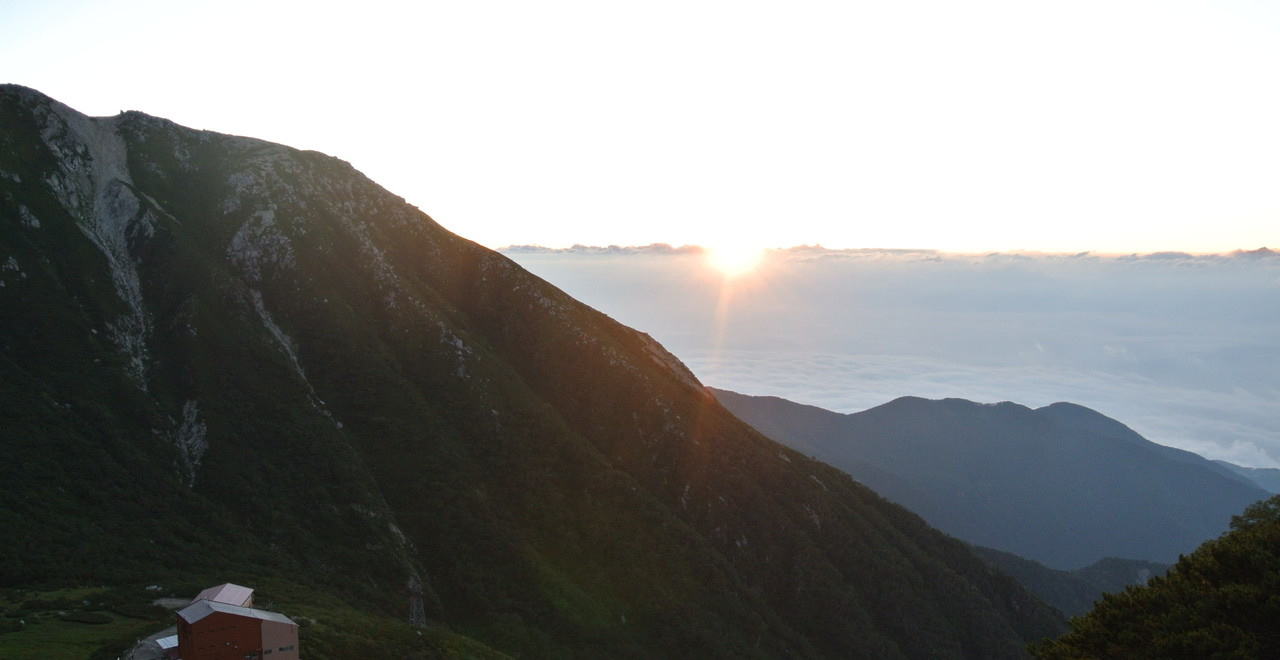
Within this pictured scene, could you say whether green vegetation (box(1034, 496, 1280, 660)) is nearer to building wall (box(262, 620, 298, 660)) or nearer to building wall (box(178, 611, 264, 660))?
building wall (box(262, 620, 298, 660))

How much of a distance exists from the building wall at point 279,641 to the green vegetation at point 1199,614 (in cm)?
4547

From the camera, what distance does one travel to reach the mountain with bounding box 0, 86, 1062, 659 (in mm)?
90875

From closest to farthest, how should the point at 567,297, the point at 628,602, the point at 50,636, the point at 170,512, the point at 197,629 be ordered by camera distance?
the point at 197,629, the point at 50,636, the point at 170,512, the point at 628,602, the point at 567,297

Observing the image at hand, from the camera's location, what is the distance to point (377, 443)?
378ft

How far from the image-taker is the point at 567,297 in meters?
164

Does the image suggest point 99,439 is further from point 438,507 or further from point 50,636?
point 50,636

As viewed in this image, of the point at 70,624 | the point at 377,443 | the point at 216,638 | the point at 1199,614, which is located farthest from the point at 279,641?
the point at 377,443

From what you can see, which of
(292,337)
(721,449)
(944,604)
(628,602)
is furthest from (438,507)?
(944,604)

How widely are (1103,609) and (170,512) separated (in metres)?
93.3

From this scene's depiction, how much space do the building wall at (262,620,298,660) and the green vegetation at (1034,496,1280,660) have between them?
149ft

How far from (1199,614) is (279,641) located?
53.0 meters

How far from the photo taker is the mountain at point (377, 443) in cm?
9088

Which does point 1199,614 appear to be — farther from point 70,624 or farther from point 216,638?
point 70,624

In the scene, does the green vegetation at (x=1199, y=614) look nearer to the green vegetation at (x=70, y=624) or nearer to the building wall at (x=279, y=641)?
the building wall at (x=279, y=641)
